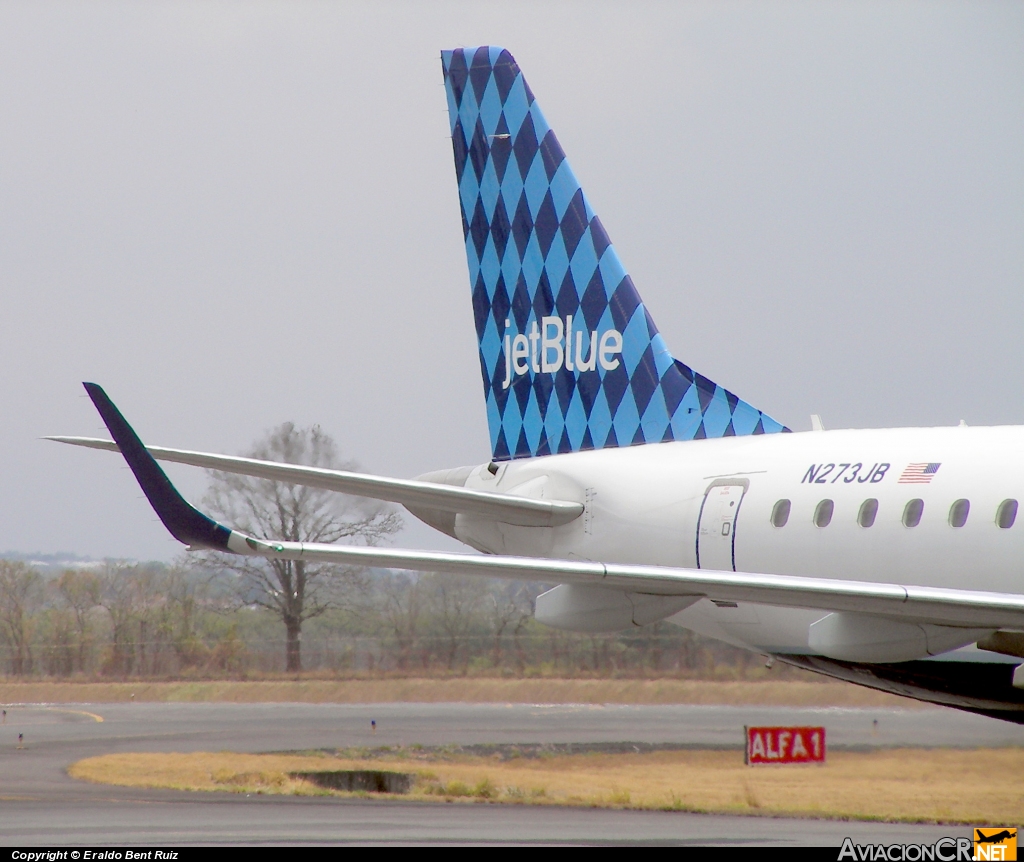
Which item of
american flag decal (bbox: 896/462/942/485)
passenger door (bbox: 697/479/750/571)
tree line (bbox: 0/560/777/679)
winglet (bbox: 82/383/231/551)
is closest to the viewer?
winglet (bbox: 82/383/231/551)

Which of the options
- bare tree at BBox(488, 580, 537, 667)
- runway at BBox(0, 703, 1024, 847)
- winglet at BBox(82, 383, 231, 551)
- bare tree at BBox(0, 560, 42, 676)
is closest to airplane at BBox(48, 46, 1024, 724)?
winglet at BBox(82, 383, 231, 551)

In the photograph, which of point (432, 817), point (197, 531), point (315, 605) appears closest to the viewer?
point (197, 531)

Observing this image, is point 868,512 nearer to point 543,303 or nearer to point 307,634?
point 543,303

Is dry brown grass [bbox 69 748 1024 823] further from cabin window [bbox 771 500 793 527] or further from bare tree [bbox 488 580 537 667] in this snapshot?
bare tree [bbox 488 580 537 667]

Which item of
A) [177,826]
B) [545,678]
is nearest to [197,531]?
[177,826]

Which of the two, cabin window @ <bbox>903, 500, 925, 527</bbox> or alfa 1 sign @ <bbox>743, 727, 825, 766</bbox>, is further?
alfa 1 sign @ <bbox>743, 727, 825, 766</bbox>

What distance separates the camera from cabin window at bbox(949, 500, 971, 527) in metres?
10.1

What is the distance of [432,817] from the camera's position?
14656 millimetres

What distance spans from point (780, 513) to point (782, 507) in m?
0.06

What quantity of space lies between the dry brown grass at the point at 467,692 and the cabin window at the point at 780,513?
932 centimetres

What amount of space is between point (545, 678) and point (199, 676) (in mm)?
8033

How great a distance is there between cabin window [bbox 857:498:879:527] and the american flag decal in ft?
0.86

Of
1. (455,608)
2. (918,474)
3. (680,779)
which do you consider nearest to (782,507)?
(918,474)

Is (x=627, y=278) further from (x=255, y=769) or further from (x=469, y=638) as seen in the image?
(x=469, y=638)
